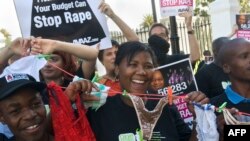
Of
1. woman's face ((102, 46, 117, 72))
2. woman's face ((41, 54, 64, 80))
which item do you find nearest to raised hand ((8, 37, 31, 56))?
woman's face ((41, 54, 64, 80))

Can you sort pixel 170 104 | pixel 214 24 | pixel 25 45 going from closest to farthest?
pixel 170 104 → pixel 25 45 → pixel 214 24

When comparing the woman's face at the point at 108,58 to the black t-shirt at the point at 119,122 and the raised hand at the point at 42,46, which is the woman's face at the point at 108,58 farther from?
the black t-shirt at the point at 119,122

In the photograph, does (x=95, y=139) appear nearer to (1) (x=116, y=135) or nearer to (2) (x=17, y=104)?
(1) (x=116, y=135)

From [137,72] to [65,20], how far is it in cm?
120

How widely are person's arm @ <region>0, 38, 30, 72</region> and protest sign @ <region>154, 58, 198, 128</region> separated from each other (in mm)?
1154

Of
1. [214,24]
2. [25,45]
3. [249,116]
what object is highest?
[25,45]

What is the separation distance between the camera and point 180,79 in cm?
378

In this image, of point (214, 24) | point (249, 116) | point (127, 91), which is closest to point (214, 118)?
point (249, 116)

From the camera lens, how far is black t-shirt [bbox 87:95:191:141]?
246 cm

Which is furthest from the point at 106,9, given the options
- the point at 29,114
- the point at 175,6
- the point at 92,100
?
the point at 175,6

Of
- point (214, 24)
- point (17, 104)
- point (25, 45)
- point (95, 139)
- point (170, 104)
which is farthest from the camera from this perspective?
point (214, 24)

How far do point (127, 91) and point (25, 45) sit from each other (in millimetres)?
818

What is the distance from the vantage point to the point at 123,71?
271 cm

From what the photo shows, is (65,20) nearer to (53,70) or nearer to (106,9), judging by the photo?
(106,9)
